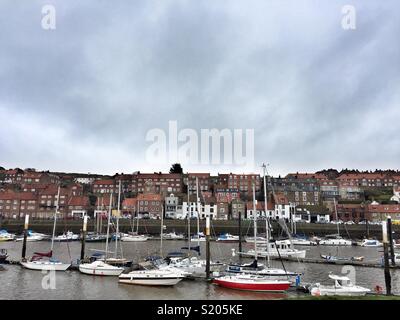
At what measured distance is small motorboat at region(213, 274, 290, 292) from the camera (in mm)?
23906

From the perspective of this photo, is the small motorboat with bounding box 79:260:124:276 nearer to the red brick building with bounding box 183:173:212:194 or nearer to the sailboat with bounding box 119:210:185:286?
the sailboat with bounding box 119:210:185:286

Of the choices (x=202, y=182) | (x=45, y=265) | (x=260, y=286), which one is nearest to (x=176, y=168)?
(x=202, y=182)

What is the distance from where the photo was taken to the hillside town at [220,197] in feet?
322

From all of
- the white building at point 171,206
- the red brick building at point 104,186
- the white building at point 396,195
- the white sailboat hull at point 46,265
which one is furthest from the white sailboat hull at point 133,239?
the white building at point 396,195

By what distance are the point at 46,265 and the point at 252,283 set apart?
59.1 ft

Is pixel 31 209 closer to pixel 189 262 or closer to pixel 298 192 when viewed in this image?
pixel 298 192

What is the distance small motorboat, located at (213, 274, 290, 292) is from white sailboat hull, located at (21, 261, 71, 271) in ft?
Result: 45.5

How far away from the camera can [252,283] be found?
2423 cm

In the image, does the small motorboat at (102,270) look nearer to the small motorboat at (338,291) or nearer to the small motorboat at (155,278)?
the small motorboat at (155,278)

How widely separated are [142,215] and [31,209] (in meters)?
31.8

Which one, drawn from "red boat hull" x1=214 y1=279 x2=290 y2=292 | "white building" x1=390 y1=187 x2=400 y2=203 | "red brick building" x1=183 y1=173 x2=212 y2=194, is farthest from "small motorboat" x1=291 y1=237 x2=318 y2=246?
"white building" x1=390 y1=187 x2=400 y2=203

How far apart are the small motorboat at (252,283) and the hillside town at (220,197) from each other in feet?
→ 183

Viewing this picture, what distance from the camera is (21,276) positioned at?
28812mm
